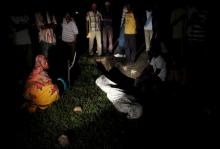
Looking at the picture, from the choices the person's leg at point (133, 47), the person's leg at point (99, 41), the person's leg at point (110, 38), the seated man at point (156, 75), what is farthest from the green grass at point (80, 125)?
the person's leg at point (110, 38)

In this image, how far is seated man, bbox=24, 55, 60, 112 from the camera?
32.4ft

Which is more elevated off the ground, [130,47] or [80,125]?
Result: [130,47]

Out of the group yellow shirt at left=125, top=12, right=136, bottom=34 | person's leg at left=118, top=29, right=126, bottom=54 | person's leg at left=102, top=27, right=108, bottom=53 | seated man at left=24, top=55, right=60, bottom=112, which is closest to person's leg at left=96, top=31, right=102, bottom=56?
person's leg at left=102, top=27, right=108, bottom=53

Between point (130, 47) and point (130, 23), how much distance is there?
1.00m

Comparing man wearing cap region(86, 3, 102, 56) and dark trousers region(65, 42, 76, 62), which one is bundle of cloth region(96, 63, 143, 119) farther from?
man wearing cap region(86, 3, 102, 56)

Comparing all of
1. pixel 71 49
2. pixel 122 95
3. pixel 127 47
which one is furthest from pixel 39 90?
pixel 127 47

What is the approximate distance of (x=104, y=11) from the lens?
14352mm

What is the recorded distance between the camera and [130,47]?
45.7 feet

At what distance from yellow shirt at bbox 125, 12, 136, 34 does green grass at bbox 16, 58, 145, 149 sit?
3446 mm

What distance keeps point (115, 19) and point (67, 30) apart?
683 cm

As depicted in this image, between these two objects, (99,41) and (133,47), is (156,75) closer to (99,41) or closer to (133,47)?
(133,47)

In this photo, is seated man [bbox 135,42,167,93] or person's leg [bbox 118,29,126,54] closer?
seated man [bbox 135,42,167,93]

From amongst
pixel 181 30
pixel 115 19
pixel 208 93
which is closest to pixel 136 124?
pixel 208 93

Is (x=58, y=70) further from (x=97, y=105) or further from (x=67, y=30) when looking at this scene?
(x=97, y=105)
